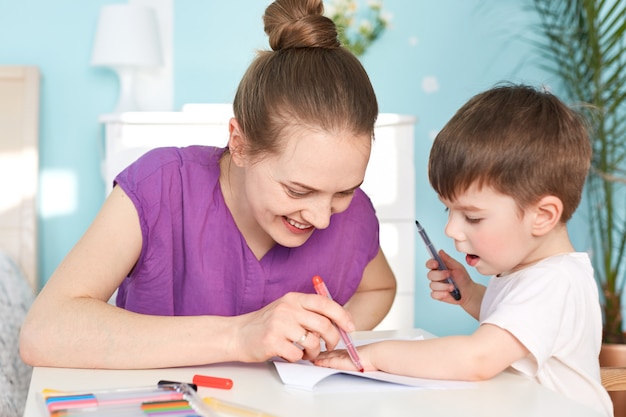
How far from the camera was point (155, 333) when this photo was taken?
1.08m

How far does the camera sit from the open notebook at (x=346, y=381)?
0.98 m

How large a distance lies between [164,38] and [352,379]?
89.7 inches

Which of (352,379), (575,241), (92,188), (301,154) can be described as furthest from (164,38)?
(352,379)

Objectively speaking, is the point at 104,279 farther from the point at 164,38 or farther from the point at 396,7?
the point at 396,7

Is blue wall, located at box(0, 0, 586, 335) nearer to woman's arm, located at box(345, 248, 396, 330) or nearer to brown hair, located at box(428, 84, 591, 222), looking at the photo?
woman's arm, located at box(345, 248, 396, 330)

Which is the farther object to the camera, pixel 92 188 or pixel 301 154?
pixel 92 188

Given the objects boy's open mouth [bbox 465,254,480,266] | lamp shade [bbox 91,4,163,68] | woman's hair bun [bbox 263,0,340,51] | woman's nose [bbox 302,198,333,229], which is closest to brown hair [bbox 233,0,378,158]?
woman's hair bun [bbox 263,0,340,51]

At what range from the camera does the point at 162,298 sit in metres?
1.40

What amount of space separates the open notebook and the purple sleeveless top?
1.18ft

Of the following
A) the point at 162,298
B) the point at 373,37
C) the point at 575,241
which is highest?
the point at 373,37

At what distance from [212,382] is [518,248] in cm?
49

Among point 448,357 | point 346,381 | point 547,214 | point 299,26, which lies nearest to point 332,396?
point 346,381

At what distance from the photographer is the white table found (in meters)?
0.90

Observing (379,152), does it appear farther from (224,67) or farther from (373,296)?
(373,296)
